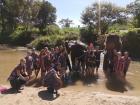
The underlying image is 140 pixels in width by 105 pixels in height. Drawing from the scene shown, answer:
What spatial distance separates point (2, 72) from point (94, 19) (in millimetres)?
34054

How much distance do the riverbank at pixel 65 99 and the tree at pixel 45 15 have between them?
43.7 m

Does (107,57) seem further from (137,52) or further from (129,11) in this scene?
(129,11)

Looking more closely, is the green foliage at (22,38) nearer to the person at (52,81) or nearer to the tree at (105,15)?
the tree at (105,15)

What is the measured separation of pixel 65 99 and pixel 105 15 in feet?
134

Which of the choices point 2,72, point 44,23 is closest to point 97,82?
point 2,72

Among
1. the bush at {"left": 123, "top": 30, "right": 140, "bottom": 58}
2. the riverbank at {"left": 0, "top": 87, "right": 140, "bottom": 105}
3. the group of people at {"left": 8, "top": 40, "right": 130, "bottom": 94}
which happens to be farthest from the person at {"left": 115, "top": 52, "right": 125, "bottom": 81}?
the bush at {"left": 123, "top": 30, "right": 140, "bottom": 58}

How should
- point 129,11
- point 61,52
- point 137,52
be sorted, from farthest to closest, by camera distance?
point 129,11
point 137,52
point 61,52

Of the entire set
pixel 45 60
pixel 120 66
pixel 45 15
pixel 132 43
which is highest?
pixel 45 15

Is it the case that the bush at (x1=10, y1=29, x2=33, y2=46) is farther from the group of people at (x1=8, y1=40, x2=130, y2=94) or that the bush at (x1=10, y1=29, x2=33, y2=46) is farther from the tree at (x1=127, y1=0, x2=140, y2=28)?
the group of people at (x1=8, y1=40, x2=130, y2=94)

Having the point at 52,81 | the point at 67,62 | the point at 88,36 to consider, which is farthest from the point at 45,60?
→ the point at 88,36

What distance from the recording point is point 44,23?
59.4 meters

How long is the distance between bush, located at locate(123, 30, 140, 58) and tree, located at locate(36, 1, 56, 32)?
29.9 meters

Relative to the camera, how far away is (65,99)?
13.4 m

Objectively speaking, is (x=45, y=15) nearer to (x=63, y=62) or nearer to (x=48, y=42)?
(x=48, y=42)
